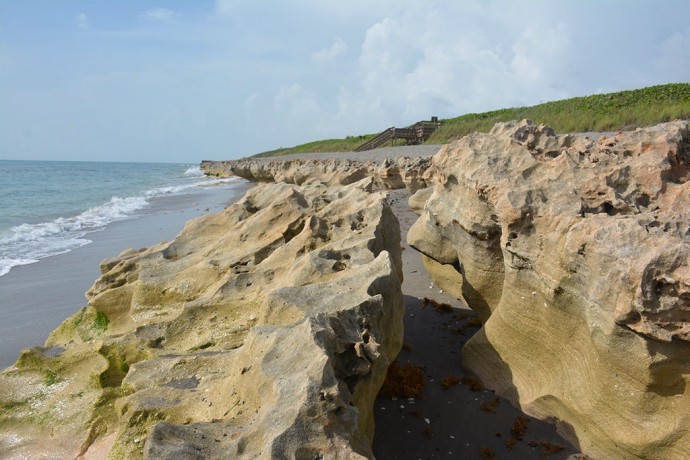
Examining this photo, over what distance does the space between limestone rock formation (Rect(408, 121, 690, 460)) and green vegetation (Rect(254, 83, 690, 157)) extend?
1910 cm

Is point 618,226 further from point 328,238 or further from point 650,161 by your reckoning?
point 328,238

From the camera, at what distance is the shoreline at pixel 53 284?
7.95 meters

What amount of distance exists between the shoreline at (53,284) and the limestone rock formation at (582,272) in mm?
6425

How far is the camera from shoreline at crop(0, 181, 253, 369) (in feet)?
26.1

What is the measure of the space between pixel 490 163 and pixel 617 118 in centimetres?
2254

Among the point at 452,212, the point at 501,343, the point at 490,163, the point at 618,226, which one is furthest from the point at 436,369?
the point at 618,226

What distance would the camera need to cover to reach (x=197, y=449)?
3.07m

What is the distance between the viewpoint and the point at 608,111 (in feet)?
90.9

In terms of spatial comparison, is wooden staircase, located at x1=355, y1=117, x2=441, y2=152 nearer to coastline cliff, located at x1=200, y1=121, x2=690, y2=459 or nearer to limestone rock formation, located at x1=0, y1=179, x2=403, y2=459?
limestone rock formation, located at x1=0, y1=179, x2=403, y2=459

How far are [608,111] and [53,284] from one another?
27.6m

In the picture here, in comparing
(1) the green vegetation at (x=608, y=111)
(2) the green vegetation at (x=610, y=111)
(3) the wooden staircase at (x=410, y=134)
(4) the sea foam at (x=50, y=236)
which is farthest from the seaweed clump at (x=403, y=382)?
(3) the wooden staircase at (x=410, y=134)

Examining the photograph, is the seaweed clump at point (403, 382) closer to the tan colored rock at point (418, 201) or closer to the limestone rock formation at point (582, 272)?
the limestone rock formation at point (582, 272)

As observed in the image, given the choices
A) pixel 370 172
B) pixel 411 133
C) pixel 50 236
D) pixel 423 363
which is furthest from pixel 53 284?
pixel 411 133

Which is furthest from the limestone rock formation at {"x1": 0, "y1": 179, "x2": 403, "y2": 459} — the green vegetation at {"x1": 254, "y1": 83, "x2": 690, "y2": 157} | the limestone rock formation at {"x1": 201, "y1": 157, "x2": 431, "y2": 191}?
the green vegetation at {"x1": 254, "y1": 83, "x2": 690, "y2": 157}
